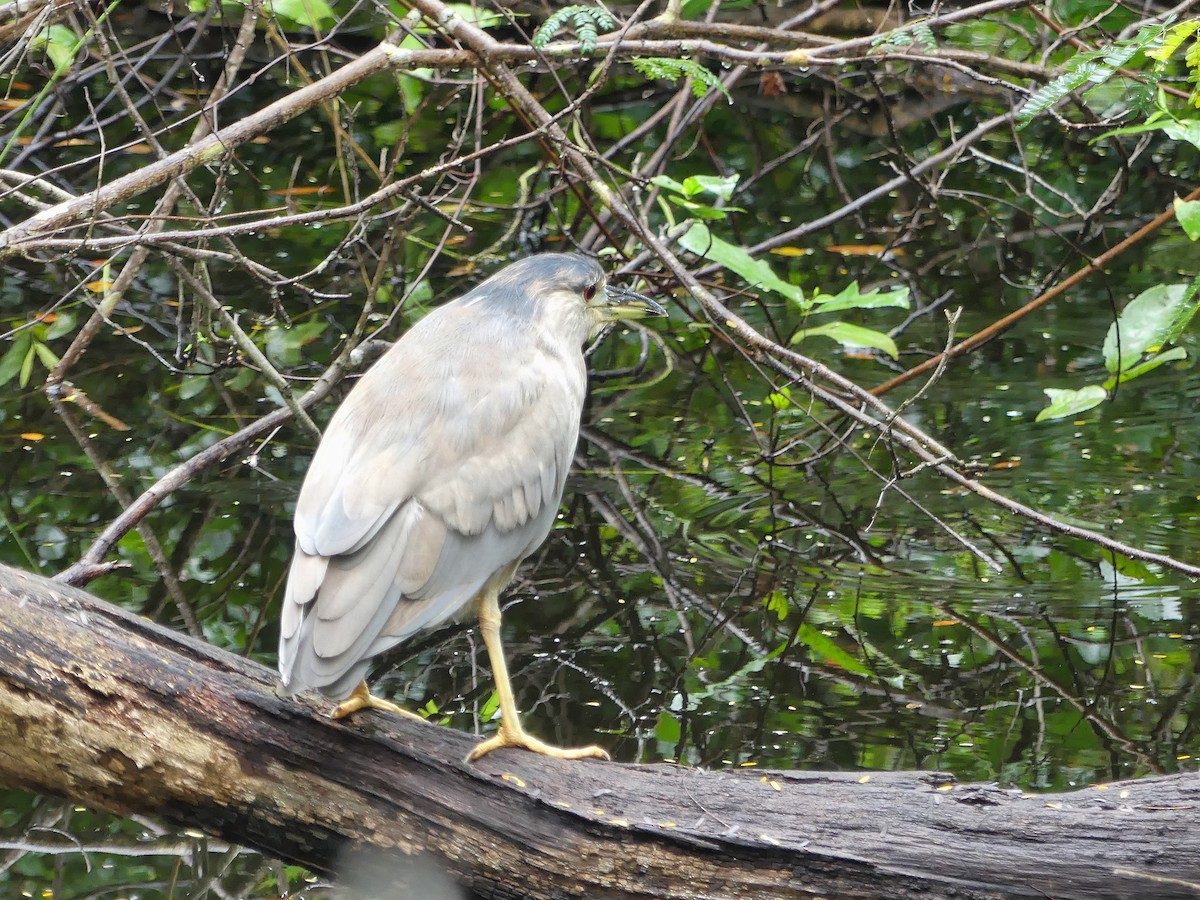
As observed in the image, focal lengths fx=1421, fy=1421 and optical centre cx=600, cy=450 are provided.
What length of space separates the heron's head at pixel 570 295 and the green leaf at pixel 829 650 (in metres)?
1.17

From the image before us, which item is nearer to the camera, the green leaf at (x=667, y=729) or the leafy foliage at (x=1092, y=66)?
the leafy foliage at (x=1092, y=66)

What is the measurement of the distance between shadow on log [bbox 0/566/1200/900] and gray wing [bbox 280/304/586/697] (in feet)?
0.81

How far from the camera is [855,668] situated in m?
4.48

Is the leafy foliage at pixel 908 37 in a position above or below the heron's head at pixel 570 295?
above

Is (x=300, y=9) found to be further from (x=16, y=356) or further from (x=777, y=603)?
(x=777, y=603)

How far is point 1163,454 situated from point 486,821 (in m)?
3.96

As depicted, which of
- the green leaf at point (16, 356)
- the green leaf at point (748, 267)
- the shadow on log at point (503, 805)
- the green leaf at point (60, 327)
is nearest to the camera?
the shadow on log at point (503, 805)

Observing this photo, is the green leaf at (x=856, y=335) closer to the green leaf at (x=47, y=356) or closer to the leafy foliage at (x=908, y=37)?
the leafy foliage at (x=908, y=37)

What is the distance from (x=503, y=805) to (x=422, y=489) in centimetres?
76

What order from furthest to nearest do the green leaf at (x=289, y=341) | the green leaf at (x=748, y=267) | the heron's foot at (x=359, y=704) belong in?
the green leaf at (x=289, y=341) < the green leaf at (x=748, y=267) < the heron's foot at (x=359, y=704)

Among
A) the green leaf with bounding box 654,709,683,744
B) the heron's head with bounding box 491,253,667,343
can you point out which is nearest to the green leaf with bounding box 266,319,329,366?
the heron's head with bounding box 491,253,667,343

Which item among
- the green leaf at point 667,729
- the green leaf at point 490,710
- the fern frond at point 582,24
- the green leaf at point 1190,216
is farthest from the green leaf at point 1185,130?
the green leaf at point 490,710

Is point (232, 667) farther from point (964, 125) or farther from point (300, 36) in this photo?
point (964, 125)

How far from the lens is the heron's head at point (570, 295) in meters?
4.02
